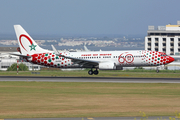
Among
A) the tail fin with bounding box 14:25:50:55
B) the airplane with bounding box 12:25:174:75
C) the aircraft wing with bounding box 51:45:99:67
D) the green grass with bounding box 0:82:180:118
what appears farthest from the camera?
the tail fin with bounding box 14:25:50:55

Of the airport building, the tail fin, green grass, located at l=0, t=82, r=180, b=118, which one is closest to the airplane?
the tail fin

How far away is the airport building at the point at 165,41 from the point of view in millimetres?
173375

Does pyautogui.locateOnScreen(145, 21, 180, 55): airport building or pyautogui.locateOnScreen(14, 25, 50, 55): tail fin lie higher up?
pyautogui.locateOnScreen(145, 21, 180, 55): airport building

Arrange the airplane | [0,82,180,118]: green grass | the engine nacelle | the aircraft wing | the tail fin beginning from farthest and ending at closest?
the tail fin, the airplane, the aircraft wing, the engine nacelle, [0,82,180,118]: green grass

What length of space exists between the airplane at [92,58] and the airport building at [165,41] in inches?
4970

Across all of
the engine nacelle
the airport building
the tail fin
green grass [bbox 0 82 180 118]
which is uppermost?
the airport building

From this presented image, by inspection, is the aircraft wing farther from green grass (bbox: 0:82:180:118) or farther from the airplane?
green grass (bbox: 0:82:180:118)

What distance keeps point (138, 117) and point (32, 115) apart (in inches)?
248

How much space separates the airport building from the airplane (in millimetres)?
126226

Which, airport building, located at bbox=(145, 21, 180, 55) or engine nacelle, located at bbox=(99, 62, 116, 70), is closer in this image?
engine nacelle, located at bbox=(99, 62, 116, 70)

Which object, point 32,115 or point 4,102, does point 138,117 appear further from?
point 4,102

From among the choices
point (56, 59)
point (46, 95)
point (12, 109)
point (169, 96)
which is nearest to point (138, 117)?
point (12, 109)

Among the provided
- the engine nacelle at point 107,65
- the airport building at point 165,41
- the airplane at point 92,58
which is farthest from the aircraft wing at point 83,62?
the airport building at point 165,41

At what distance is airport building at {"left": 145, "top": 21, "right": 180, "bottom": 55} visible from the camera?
173375 mm
